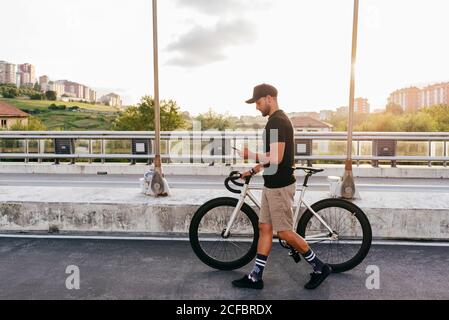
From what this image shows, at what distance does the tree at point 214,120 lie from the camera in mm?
57156

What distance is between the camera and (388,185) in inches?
525

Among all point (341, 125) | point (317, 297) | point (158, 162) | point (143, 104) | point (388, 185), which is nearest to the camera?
point (317, 297)

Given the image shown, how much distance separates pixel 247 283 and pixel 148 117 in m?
91.8

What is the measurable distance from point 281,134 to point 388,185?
31.7 feet

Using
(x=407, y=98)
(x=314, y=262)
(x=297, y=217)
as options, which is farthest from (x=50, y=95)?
(x=314, y=262)

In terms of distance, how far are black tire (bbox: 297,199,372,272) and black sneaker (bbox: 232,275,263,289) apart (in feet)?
2.72

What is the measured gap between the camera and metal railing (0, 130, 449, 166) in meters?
16.5

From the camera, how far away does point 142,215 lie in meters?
6.75

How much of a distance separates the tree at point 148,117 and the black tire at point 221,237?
8478 cm

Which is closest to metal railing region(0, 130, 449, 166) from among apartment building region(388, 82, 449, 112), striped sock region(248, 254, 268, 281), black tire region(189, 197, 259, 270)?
black tire region(189, 197, 259, 270)

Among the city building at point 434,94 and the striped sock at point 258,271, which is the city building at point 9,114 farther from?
the striped sock at point 258,271
